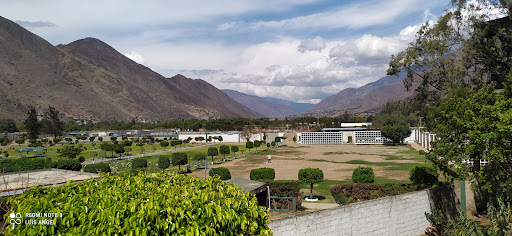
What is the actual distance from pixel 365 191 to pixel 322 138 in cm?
6554

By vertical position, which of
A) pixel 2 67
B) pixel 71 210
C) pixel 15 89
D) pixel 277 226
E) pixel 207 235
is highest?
pixel 2 67

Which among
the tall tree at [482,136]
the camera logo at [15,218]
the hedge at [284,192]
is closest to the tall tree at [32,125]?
the hedge at [284,192]

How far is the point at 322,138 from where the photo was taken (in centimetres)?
8744

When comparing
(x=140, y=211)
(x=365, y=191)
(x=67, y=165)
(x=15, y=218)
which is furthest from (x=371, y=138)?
(x=15, y=218)

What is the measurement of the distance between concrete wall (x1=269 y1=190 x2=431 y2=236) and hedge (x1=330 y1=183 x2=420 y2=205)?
5558mm

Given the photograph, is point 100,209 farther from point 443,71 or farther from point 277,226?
point 443,71

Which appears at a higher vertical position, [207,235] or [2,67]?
[2,67]

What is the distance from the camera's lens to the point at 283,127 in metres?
152

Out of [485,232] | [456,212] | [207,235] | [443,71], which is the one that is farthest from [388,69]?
[207,235]

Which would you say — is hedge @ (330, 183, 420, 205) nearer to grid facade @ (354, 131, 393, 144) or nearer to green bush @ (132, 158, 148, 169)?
green bush @ (132, 158, 148, 169)

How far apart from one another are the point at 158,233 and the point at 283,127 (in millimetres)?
146756

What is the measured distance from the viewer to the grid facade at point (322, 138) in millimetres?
87062

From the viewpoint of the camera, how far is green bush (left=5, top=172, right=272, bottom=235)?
19.5 ft

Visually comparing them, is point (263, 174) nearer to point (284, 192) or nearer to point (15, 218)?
point (284, 192)
